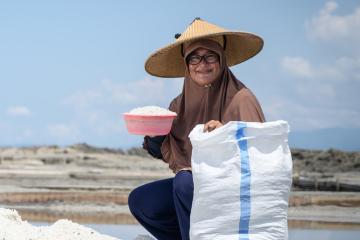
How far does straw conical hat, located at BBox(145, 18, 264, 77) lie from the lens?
3.18 metres

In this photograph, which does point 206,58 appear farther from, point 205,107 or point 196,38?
point 205,107

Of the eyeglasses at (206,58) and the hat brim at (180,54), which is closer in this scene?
the eyeglasses at (206,58)

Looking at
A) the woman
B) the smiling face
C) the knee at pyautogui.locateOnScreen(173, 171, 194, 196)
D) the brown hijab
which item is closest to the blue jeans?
the woman

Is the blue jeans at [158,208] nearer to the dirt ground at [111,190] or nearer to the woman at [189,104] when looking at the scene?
the woman at [189,104]

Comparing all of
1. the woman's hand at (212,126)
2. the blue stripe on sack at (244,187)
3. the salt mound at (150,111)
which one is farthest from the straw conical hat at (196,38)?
the blue stripe on sack at (244,187)

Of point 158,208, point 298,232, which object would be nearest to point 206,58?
point 158,208

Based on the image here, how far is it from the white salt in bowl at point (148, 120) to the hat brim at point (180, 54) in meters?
0.34

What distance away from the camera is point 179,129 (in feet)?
10.8

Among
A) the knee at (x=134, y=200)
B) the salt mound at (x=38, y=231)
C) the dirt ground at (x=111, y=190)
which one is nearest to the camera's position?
the knee at (x=134, y=200)

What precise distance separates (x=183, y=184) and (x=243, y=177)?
1.15ft

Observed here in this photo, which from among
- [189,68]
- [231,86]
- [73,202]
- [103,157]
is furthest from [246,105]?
[103,157]

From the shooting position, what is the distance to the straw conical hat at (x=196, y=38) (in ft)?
10.4

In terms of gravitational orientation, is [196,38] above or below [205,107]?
above

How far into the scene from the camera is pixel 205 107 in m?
3.19
